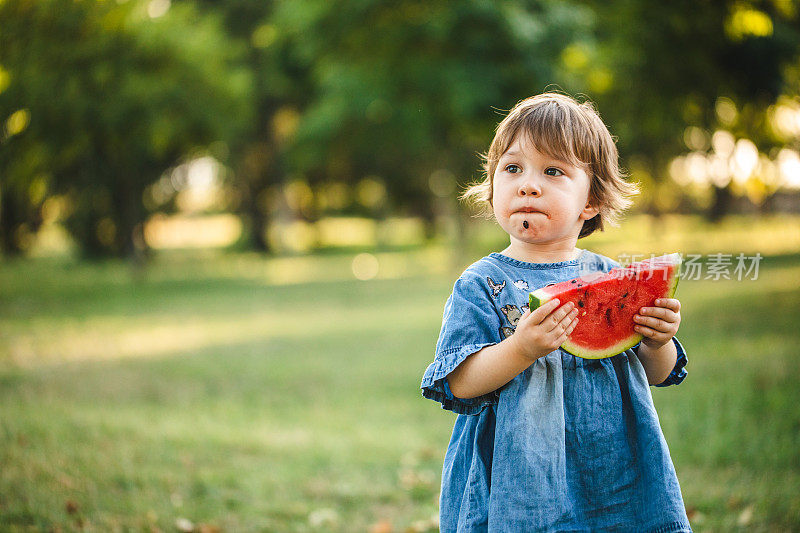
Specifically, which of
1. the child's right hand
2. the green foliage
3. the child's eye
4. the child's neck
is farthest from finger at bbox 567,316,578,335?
the green foliage

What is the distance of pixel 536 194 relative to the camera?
2033 millimetres

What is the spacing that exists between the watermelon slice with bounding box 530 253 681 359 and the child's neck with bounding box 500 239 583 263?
162 millimetres

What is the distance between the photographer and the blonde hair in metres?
2.04

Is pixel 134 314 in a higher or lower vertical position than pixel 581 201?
lower

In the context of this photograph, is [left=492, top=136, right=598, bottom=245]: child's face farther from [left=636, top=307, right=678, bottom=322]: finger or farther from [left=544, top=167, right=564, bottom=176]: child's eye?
[left=636, top=307, right=678, bottom=322]: finger

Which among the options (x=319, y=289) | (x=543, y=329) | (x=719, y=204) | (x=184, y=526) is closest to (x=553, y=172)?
(x=543, y=329)

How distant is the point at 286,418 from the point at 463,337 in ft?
17.0

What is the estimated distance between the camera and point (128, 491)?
4.56 metres

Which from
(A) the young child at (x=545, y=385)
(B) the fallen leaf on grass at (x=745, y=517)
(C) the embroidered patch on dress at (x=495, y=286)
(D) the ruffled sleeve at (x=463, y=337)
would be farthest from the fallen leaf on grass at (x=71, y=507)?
(B) the fallen leaf on grass at (x=745, y=517)

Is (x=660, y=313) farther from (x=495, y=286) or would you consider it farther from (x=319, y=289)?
(x=319, y=289)

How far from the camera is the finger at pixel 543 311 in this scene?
6.01 ft

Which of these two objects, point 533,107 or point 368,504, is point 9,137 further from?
point 533,107

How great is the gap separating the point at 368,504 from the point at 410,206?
3397 centimetres

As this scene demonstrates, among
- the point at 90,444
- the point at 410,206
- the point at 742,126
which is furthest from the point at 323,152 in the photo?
the point at 90,444
